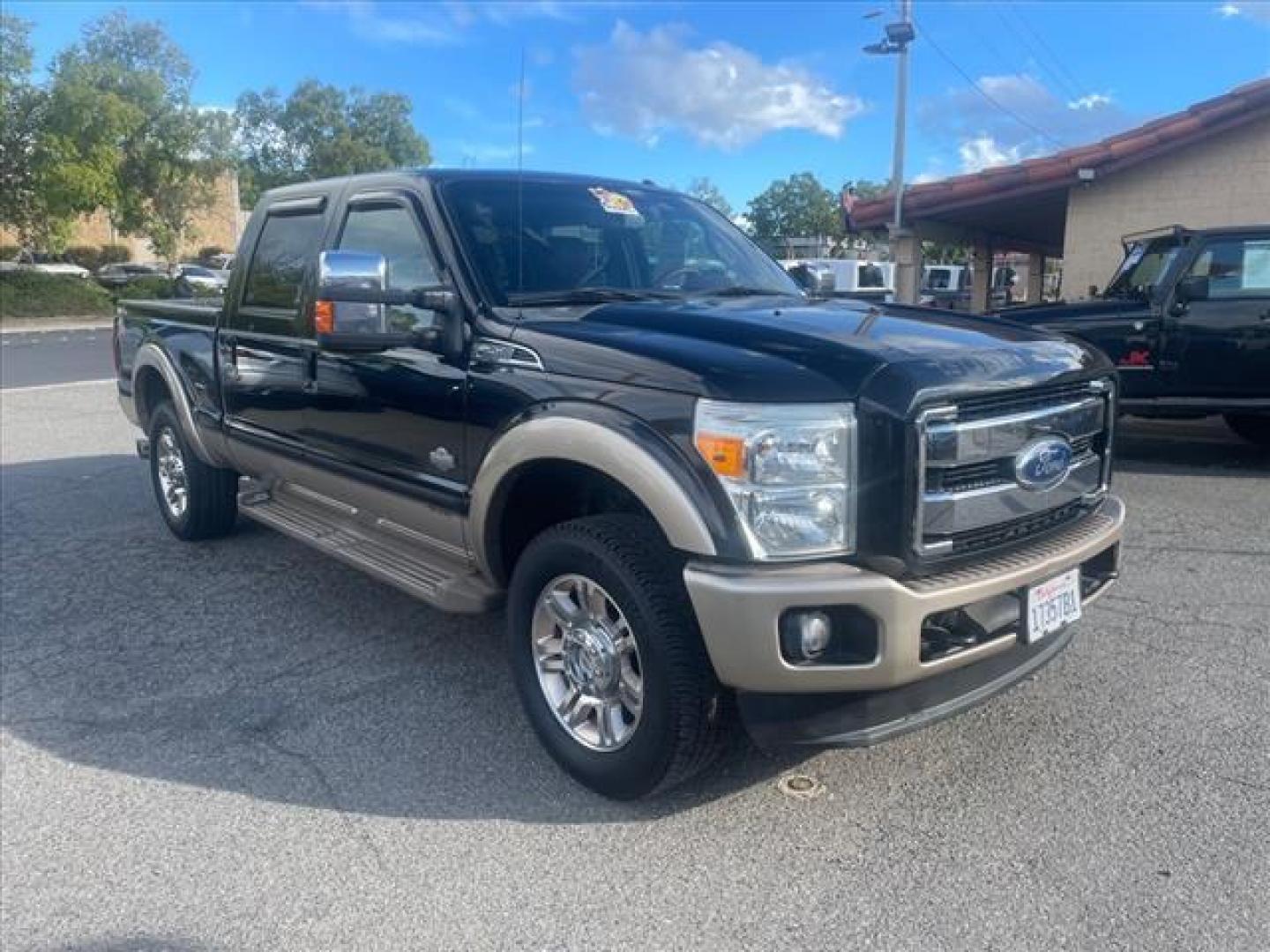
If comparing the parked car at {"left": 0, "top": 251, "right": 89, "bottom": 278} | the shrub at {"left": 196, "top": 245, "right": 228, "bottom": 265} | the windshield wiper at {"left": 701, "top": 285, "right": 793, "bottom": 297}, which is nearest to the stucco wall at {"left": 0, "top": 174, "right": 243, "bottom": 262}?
the shrub at {"left": 196, "top": 245, "right": 228, "bottom": 265}

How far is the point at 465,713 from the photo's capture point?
13.0 ft

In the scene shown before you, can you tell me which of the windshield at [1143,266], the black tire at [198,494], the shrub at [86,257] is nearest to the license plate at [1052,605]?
the black tire at [198,494]

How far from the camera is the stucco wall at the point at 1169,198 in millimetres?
11820

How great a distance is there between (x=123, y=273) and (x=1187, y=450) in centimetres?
4872

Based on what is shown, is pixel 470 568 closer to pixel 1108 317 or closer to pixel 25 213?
pixel 1108 317

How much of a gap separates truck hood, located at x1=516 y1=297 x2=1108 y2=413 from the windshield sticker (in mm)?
837

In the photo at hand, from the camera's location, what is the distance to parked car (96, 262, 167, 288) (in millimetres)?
44281

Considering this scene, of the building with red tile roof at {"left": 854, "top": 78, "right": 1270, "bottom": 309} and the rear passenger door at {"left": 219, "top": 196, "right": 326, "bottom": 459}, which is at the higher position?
the building with red tile roof at {"left": 854, "top": 78, "right": 1270, "bottom": 309}

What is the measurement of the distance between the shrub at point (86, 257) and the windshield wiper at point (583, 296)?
61.3 meters

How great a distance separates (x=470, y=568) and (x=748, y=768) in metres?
1.24

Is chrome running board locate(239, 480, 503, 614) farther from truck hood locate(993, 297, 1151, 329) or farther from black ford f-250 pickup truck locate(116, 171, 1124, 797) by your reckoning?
truck hood locate(993, 297, 1151, 329)

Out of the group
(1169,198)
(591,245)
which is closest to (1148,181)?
(1169,198)

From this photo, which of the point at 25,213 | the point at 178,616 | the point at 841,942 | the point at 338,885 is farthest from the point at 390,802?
the point at 25,213

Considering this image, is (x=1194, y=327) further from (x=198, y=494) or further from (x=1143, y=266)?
(x=198, y=494)
